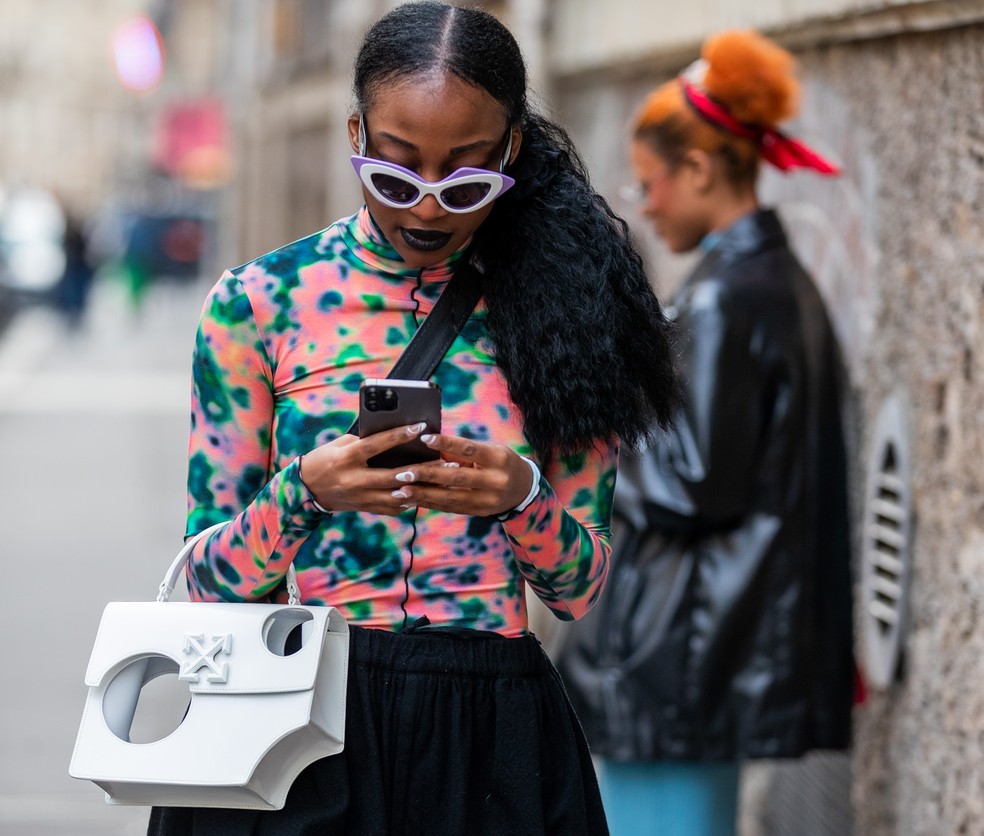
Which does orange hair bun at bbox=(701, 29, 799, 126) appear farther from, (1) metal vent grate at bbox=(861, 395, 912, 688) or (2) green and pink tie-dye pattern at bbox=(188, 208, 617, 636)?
(2) green and pink tie-dye pattern at bbox=(188, 208, 617, 636)

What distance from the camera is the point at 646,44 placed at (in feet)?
20.4

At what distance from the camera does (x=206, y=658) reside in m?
1.96

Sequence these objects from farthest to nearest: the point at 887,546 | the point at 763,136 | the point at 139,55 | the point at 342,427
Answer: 1. the point at 139,55
2. the point at 887,546
3. the point at 763,136
4. the point at 342,427

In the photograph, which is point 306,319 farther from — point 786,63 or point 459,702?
point 786,63

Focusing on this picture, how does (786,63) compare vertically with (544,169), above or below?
above

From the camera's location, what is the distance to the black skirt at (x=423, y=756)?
6.64ft

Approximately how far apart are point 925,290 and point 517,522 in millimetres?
1903

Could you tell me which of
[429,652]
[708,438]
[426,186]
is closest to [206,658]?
[429,652]

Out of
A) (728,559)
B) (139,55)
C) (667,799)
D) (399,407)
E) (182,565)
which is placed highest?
(139,55)

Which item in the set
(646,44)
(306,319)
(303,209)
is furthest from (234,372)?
(303,209)

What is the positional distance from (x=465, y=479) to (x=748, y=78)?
73.7 inches

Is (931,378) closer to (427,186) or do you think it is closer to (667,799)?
(667,799)

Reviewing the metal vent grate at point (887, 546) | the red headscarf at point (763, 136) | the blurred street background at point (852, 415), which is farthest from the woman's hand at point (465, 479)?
the metal vent grate at point (887, 546)

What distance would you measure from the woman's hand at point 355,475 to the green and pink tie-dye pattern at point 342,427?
0.15m
